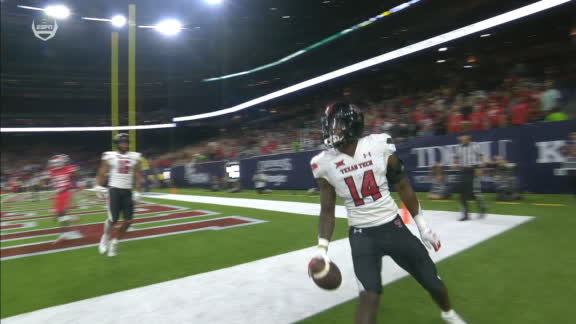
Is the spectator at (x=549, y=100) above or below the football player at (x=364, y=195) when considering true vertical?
above

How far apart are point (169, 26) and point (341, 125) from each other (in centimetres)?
3571

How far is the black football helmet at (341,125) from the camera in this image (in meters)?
2.17

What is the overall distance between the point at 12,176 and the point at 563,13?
3952 centimetres

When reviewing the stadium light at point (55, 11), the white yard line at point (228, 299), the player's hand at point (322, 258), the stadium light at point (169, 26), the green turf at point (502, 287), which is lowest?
the white yard line at point (228, 299)

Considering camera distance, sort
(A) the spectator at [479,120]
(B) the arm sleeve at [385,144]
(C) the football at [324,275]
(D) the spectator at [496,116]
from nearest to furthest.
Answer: (C) the football at [324,275] < (B) the arm sleeve at [385,144] < (D) the spectator at [496,116] < (A) the spectator at [479,120]

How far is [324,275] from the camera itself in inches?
76.0

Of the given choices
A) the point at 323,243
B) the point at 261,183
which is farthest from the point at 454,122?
the point at 323,243

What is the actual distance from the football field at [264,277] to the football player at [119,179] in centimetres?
66

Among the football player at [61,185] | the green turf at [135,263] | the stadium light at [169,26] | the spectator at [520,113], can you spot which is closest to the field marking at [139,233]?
the green turf at [135,263]

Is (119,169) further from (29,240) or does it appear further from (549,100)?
(549,100)

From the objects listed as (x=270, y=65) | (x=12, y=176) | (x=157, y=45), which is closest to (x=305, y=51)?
(x=270, y=65)

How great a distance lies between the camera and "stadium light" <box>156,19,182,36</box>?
32531mm

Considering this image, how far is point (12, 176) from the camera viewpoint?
2870cm

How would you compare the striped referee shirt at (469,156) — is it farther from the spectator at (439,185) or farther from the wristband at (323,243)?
the wristband at (323,243)
